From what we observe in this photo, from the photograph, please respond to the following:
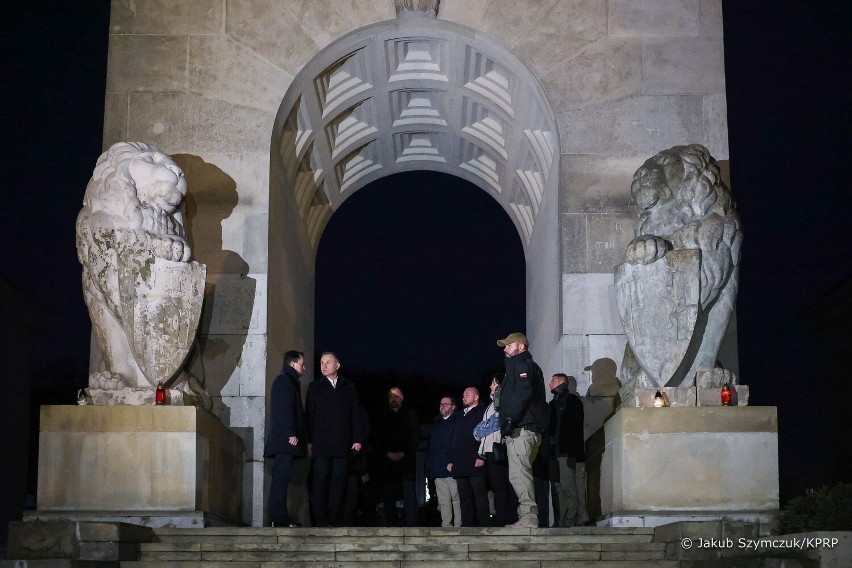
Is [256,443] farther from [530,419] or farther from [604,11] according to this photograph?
[604,11]

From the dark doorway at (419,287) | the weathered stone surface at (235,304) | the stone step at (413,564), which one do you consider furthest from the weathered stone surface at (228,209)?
the dark doorway at (419,287)

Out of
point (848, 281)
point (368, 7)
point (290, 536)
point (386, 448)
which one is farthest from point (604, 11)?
point (848, 281)

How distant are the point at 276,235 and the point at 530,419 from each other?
5.21 meters

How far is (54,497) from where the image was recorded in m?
11.5

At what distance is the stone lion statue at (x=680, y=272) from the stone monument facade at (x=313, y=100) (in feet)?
7.09

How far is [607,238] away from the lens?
14.5 m

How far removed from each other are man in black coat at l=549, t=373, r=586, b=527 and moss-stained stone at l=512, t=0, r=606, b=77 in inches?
153

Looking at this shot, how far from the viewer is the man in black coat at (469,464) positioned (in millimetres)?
12617

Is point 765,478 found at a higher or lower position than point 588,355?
lower

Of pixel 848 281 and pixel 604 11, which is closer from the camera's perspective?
pixel 604 11

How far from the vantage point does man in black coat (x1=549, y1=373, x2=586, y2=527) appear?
12961 millimetres

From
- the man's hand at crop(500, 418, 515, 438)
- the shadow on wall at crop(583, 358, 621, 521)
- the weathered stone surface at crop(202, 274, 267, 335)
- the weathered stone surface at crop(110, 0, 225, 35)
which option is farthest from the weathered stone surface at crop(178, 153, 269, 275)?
the man's hand at crop(500, 418, 515, 438)

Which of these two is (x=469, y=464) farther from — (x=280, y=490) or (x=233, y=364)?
(x=233, y=364)

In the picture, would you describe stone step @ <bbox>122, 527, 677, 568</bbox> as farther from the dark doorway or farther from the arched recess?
the dark doorway
